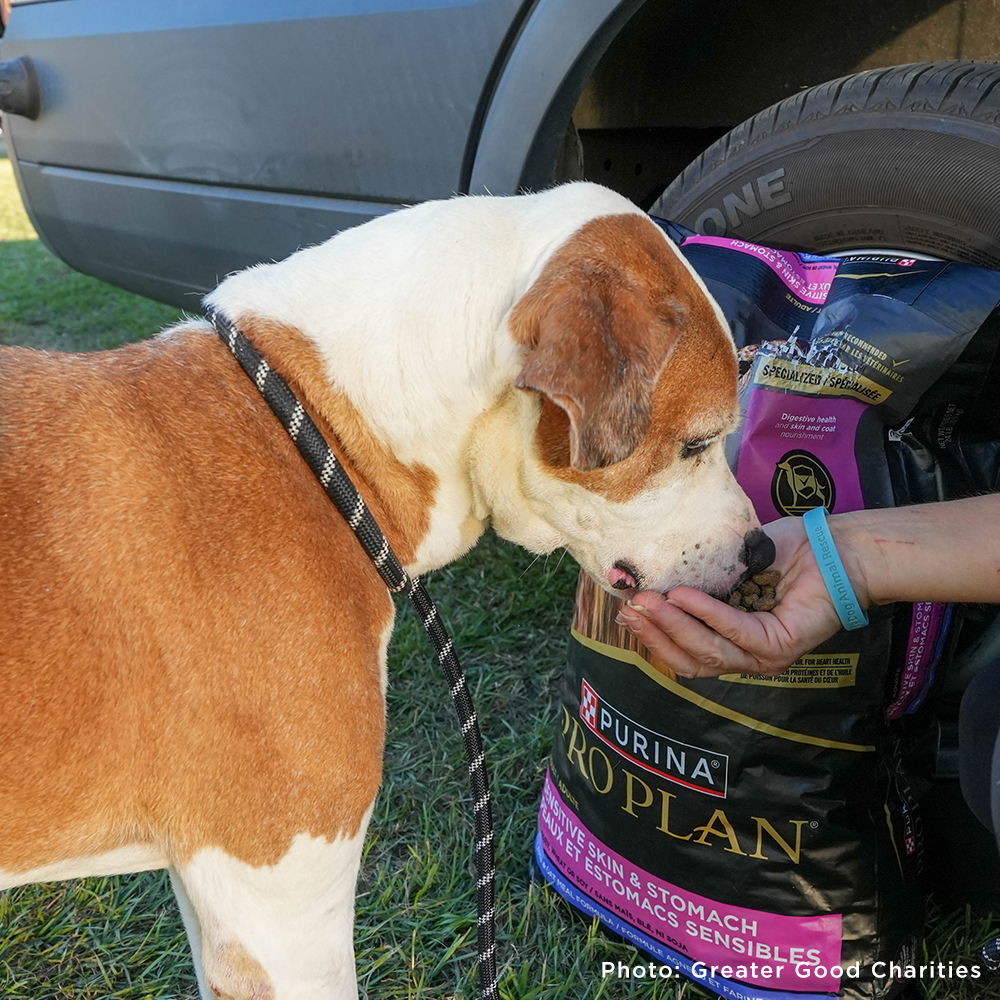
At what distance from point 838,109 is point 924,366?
684 mm

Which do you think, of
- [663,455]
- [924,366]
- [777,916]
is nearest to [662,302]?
[663,455]

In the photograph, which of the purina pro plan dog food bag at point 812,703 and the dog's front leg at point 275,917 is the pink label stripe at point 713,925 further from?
Answer: the dog's front leg at point 275,917

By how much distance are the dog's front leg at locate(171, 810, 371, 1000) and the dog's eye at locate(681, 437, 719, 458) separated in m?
0.85

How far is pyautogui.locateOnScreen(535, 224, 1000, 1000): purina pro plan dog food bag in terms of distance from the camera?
202 centimetres

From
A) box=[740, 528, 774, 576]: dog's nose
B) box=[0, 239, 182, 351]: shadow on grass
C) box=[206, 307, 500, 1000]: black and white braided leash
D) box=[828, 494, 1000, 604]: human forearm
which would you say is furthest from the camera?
box=[0, 239, 182, 351]: shadow on grass

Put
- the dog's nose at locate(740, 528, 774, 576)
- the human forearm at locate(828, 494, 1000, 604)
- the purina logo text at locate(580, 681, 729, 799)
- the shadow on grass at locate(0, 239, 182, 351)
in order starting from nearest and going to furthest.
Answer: the human forearm at locate(828, 494, 1000, 604)
the dog's nose at locate(740, 528, 774, 576)
the purina logo text at locate(580, 681, 729, 799)
the shadow on grass at locate(0, 239, 182, 351)

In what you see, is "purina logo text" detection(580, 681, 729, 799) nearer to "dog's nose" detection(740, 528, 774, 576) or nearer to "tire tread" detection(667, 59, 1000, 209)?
"dog's nose" detection(740, 528, 774, 576)

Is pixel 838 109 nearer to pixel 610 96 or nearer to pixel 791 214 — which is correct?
pixel 791 214

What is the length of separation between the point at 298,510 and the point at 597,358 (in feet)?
1.76

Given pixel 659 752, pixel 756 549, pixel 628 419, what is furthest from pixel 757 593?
pixel 628 419

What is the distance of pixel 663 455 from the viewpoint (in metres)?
1.84

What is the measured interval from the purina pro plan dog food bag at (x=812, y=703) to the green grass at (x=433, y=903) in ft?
0.64

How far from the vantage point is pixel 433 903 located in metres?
2.36

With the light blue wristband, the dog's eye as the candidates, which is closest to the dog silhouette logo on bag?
the light blue wristband
